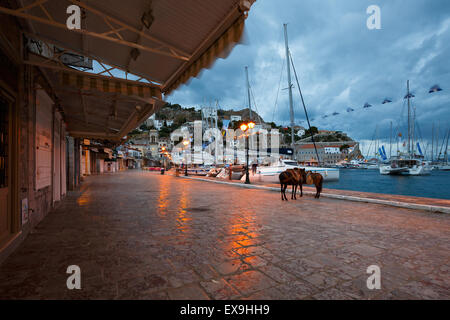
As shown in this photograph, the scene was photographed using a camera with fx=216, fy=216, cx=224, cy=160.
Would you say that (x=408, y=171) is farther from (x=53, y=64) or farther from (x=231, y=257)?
(x=53, y=64)

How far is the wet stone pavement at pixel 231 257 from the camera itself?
2357 millimetres

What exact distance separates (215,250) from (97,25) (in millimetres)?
4924

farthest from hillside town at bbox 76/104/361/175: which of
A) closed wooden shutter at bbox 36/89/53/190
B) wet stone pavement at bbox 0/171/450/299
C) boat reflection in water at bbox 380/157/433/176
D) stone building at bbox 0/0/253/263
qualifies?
wet stone pavement at bbox 0/171/450/299

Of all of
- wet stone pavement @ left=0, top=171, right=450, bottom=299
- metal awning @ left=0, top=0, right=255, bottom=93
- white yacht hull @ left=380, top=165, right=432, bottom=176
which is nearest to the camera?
wet stone pavement @ left=0, top=171, right=450, bottom=299

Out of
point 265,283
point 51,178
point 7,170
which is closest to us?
point 265,283

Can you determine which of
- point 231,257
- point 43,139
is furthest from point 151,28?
point 231,257

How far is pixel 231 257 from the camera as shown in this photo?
3232 mm

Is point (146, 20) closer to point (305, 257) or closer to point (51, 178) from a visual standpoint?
point (305, 257)

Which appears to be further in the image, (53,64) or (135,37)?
(135,37)

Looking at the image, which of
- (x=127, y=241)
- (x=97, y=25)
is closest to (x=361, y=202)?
(x=127, y=241)

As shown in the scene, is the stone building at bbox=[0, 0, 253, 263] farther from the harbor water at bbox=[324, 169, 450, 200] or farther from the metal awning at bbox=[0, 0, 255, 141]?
the harbor water at bbox=[324, 169, 450, 200]

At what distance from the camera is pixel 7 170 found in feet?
11.4

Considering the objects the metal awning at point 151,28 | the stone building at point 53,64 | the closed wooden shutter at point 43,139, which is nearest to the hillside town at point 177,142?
the closed wooden shutter at point 43,139

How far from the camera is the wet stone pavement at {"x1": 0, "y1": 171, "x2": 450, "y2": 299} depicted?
236 cm
